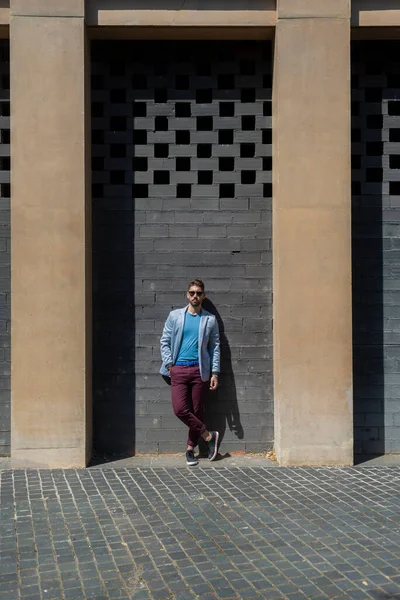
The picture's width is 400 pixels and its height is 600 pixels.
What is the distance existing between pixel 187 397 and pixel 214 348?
65cm

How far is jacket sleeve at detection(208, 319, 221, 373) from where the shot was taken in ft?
25.2

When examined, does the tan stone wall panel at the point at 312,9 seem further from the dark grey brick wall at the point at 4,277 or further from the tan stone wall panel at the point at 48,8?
the dark grey brick wall at the point at 4,277

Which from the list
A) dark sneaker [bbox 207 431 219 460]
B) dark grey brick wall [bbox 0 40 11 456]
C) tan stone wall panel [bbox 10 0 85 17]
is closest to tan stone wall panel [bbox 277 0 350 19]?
tan stone wall panel [bbox 10 0 85 17]

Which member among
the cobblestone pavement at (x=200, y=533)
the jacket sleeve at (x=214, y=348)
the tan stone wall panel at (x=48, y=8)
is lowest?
the cobblestone pavement at (x=200, y=533)

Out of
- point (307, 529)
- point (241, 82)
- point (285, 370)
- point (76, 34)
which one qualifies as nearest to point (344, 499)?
point (307, 529)

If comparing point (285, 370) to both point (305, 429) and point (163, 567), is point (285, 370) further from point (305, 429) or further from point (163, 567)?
point (163, 567)

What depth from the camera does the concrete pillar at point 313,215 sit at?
753 centimetres

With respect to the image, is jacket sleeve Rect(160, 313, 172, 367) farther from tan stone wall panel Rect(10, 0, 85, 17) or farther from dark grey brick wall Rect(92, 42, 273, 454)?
tan stone wall panel Rect(10, 0, 85, 17)

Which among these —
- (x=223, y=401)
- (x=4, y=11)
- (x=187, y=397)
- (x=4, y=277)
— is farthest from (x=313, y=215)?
(x=4, y=11)

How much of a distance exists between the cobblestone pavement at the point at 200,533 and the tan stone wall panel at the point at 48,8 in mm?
5126

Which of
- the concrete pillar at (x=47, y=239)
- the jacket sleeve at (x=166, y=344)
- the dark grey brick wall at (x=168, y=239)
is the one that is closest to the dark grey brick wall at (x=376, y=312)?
the dark grey brick wall at (x=168, y=239)

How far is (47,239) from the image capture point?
745 centimetres

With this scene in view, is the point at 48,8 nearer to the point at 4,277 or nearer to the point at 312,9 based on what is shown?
the point at 312,9

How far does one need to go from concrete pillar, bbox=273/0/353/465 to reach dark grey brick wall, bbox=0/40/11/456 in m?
3.23
